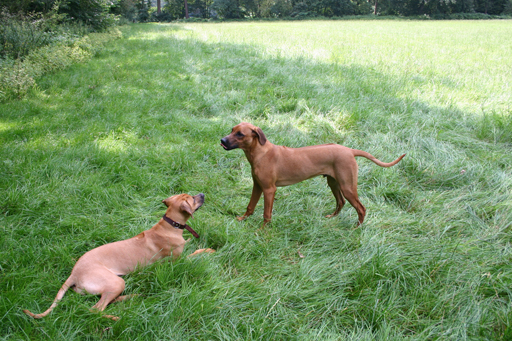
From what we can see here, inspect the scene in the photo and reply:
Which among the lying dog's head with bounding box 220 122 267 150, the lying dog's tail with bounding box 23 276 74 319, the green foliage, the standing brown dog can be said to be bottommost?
the lying dog's tail with bounding box 23 276 74 319

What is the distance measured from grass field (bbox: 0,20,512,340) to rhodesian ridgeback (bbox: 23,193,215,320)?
3.8 inches

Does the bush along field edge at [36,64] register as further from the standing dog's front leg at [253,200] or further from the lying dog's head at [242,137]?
the standing dog's front leg at [253,200]

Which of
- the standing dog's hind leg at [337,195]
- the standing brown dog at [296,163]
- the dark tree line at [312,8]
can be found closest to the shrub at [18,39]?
the standing brown dog at [296,163]

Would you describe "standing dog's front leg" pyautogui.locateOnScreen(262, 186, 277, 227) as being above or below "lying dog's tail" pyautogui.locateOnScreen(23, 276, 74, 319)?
above

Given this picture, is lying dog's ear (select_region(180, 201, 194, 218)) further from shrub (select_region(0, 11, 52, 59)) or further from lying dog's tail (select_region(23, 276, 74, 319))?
shrub (select_region(0, 11, 52, 59))

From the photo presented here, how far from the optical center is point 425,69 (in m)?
9.05

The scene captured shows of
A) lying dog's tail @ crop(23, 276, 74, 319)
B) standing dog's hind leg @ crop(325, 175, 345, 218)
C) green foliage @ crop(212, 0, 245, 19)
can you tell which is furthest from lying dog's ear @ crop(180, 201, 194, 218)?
green foliage @ crop(212, 0, 245, 19)

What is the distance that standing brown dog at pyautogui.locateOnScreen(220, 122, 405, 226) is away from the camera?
10.8 feet

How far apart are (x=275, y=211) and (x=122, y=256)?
5.92ft

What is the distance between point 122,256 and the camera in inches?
102

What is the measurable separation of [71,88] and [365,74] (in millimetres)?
7479

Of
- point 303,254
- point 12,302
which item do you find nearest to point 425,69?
point 303,254

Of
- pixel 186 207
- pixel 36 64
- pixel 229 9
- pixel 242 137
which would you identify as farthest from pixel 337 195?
pixel 229 9

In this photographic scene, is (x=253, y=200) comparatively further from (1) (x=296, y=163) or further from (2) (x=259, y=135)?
(2) (x=259, y=135)
